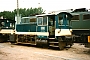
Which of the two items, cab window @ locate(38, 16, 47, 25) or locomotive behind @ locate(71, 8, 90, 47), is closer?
cab window @ locate(38, 16, 47, 25)

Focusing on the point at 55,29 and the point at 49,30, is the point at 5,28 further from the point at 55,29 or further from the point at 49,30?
the point at 55,29

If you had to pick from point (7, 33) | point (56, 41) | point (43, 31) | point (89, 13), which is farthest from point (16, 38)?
point (89, 13)

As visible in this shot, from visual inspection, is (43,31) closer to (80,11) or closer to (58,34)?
(58,34)

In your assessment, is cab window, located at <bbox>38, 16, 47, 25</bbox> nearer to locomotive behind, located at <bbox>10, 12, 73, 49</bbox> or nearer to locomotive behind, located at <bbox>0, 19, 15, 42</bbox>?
locomotive behind, located at <bbox>10, 12, 73, 49</bbox>

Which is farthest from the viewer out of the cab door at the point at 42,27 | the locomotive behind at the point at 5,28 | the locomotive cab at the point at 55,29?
the locomotive behind at the point at 5,28

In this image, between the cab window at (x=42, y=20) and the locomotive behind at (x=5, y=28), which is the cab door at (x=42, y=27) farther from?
the locomotive behind at (x=5, y=28)

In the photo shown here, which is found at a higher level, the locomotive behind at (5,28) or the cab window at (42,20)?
the cab window at (42,20)

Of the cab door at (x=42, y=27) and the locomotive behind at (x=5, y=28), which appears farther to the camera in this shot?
the locomotive behind at (x=5, y=28)

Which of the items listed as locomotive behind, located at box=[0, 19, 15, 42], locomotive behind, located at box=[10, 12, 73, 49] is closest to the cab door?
locomotive behind, located at box=[10, 12, 73, 49]

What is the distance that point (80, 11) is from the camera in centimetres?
1880

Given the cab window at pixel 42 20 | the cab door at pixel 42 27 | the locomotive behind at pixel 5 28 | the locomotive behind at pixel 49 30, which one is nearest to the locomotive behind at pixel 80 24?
the locomotive behind at pixel 49 30

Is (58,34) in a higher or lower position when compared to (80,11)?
lower

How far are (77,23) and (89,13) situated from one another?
1.52 m

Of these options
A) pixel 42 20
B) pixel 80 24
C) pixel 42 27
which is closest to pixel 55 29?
pixel 42 27
